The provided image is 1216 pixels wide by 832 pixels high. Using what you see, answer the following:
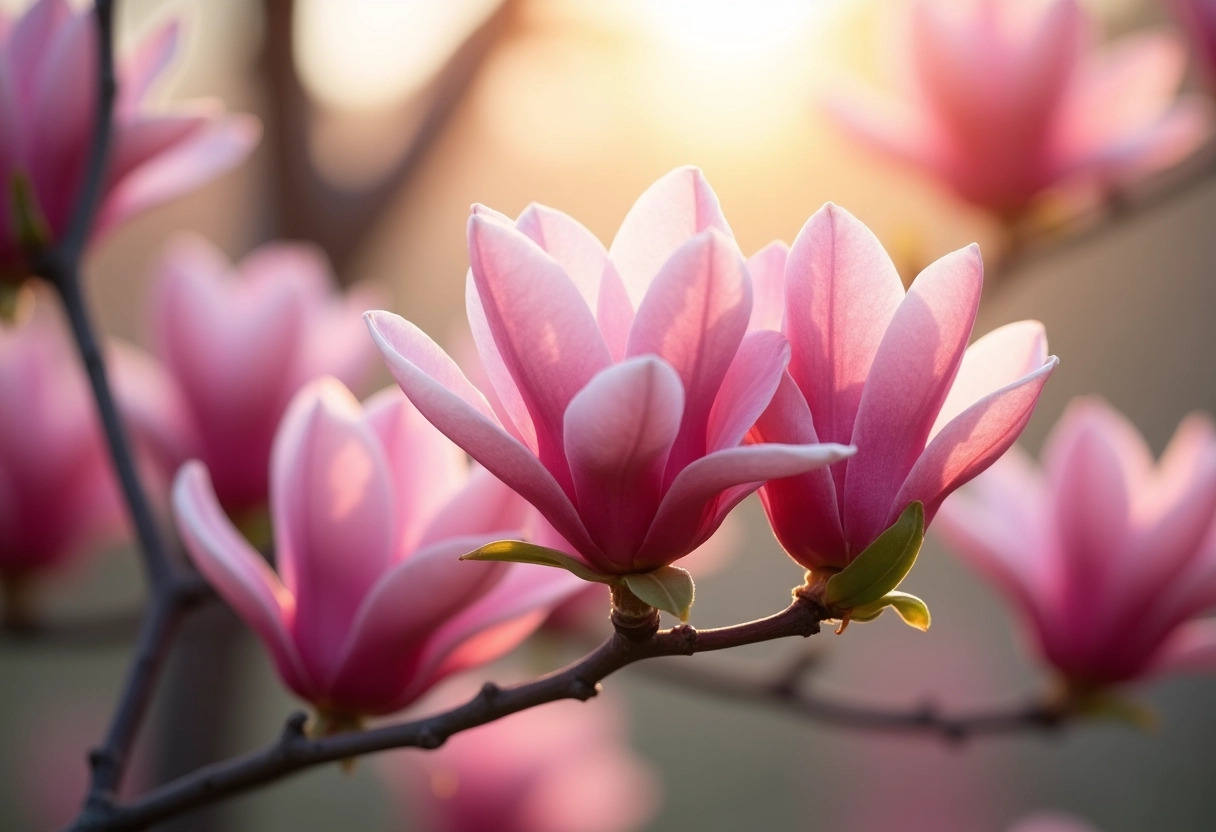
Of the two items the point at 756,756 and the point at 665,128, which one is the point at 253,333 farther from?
the point at 756,756

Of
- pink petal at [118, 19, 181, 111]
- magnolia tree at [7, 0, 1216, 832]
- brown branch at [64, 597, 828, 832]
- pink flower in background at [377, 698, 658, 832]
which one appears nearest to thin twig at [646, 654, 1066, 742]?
magnolia tree at [7, 0, 1216, 832]

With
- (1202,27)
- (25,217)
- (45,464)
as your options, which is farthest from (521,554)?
(1202,27)

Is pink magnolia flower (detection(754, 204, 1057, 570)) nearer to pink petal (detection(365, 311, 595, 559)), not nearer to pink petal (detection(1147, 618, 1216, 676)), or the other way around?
pink petal (detection(365, 311, 595, 559))

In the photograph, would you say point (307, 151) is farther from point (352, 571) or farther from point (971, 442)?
point (971, 442)

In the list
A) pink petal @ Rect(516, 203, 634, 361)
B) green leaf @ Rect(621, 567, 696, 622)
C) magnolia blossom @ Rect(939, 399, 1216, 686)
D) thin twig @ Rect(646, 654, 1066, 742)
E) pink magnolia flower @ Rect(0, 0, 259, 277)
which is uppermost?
pink magnolia flower @ Rect(0, 0, 259, 277)

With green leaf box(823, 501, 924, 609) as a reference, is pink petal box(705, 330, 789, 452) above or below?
above

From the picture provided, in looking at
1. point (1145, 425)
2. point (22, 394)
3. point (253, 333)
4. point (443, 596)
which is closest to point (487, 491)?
point (443, 596)

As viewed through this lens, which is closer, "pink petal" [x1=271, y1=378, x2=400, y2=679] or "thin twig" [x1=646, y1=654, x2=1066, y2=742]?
"pink petal" [x1=271, y1=378, x2=400, y2=679]

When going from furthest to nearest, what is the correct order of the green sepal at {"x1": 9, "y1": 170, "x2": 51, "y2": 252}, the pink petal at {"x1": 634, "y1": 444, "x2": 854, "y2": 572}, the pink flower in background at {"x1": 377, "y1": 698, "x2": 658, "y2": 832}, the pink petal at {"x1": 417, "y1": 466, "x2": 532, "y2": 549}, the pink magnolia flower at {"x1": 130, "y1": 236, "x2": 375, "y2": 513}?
1. the pink flower in background at {"x1": 377, "y1": 698, "x2": 658, "y2": 832}
2. the pink magnolia flower at {"x1": 130, "y1": 236, "x2": 375, "y2": 513}
3. the green sepal at {"x1": 9, "y1": 170, "x2": 51, "y2": 252}
4. the pink petal at {"x1": 417, "y1": 466, "x2": 532, "y2": 549}
5. the pink petal at {"x1": 634, "y1": 444, "x2": 854, "y2": 572}

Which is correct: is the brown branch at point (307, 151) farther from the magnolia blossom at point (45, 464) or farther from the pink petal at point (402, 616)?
the pink petal at point (402, 616)
